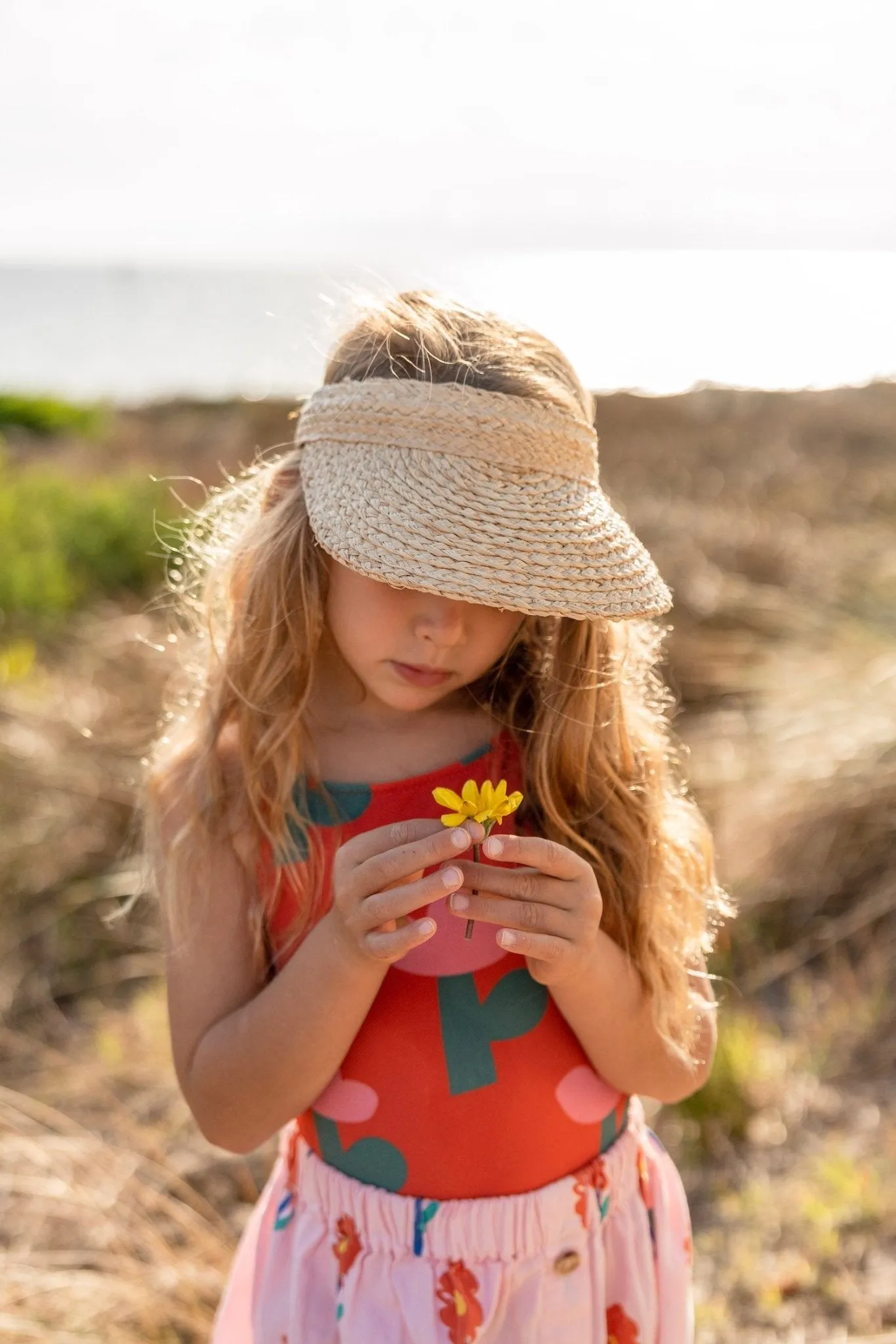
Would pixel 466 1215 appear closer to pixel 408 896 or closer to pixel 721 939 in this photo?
pixel 408 896

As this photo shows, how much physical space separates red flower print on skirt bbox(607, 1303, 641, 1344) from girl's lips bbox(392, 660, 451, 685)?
2.78 feet

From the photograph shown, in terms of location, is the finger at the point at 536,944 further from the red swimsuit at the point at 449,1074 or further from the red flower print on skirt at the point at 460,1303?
the red flower print on skirt at the point at 460,1303

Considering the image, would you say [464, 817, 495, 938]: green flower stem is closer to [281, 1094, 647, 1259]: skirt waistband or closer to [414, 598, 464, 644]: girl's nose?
[414, 598, 464, 644]: girl's nose

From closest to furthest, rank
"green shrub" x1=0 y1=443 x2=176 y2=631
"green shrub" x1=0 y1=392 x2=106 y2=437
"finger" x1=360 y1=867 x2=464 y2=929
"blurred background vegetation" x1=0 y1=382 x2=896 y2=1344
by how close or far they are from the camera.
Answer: "finger" x1=360 y1=867 x2=464 y2=929 → "blurred background vegetation" x1=0 y1=382 x2=896 y2=1344 → "green shrub" x1=0 y1=443 x2=176 y2=631 → "green shrub" x1=0 y1=392 x2=106 y2=437

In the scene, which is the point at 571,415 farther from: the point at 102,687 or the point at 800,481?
the point at 800,481

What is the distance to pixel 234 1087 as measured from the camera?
130 centimetres

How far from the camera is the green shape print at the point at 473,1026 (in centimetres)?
134

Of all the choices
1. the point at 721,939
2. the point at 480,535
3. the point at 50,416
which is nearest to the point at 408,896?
the point at 480,535

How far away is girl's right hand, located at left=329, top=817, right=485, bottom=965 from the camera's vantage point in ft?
3.53

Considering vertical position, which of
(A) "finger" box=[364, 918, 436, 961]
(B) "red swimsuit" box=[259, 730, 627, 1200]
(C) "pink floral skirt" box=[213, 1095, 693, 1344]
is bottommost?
(C) "pink floral skirt" box=[213, 1095, 693, 1344]

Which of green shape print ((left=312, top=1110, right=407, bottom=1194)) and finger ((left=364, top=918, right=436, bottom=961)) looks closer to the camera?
finger ((left=364, top=918, right=436, bottom=961))

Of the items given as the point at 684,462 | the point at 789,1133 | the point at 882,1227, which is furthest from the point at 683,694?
the point at 684,462

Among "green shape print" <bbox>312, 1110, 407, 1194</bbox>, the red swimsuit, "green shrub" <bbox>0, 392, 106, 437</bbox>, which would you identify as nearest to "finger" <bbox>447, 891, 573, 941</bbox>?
the red swimsuit

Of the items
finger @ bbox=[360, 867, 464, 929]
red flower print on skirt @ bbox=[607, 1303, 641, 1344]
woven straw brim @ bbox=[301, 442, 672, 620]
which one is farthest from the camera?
red flower print on skirt @ bbox=[607, 1303, 641, 1344]
